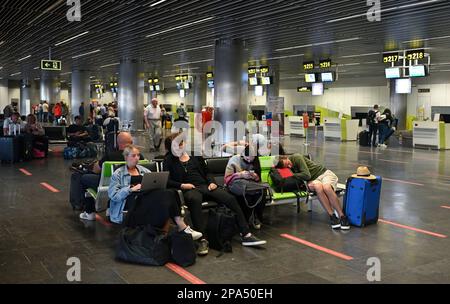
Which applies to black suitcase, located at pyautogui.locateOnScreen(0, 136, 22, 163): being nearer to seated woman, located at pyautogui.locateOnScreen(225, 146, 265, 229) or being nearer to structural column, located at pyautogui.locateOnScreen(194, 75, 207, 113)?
seated woman, located at pyautogui.locateOnScreen(225, 146, 265, 229)

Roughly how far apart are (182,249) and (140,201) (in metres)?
0.77

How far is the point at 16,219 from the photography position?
23.8 feet

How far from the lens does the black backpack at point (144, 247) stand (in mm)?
5234

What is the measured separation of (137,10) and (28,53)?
44.9 ft

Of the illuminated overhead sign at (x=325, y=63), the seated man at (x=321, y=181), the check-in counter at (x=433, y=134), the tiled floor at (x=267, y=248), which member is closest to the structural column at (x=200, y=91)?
the illuminated overhead sign at (x=325, y=63)

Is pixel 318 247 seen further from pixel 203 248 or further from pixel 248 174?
pixel 203 248

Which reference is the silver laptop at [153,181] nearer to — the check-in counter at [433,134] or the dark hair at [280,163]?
the dark hair at [280,163]

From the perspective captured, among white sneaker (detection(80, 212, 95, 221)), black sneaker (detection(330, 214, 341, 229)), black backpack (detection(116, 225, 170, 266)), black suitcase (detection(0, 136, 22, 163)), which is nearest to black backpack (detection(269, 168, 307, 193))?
black sneaker (detection(330, 214, 341, 229))

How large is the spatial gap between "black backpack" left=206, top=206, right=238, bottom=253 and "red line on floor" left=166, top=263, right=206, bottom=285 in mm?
752

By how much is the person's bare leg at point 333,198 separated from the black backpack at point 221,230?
1.87m

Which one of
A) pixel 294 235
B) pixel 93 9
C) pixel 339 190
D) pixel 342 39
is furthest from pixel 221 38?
pixel 294 235

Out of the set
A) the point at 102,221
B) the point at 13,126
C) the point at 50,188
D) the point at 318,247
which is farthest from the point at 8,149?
the point at 318,247

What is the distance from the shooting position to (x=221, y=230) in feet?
19.3

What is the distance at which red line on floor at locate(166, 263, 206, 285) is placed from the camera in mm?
4812
